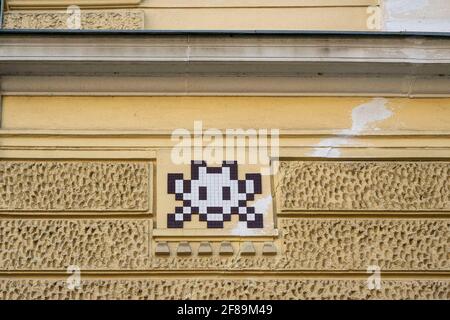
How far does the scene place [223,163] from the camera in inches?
194

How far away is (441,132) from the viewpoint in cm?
500

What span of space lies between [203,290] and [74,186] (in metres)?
0.85

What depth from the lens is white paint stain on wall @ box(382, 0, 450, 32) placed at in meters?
5.26

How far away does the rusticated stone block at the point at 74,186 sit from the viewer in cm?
480

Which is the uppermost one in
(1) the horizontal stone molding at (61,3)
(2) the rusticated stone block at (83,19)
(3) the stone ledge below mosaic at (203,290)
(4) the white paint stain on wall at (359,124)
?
(1) the horizontal stone molding at (61,3)

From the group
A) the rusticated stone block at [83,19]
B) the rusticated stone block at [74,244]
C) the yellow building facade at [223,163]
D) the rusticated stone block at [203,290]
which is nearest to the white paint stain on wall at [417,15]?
the yellow building facade at [223,163]

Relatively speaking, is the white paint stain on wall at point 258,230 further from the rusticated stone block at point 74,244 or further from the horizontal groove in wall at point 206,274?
the rusticated stone block at point 74,244

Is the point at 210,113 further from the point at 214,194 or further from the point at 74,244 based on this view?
→ the point at 74,244

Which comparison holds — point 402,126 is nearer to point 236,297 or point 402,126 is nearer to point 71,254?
point 236,297

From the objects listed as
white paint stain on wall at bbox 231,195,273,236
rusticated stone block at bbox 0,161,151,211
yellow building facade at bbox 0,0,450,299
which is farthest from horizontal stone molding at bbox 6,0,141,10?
white paint stain on wall at bbox 231,195,273,236

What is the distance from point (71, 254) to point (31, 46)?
3.61ft

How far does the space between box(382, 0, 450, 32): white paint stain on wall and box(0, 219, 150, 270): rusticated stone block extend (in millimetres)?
1775

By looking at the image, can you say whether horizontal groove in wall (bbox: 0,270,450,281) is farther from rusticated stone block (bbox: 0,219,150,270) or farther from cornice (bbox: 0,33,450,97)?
cornice (bbox: 0,33,450,97)

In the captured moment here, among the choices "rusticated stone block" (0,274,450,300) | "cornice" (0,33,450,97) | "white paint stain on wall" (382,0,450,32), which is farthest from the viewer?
"white paint stain on wall" (382,0,450,32)
